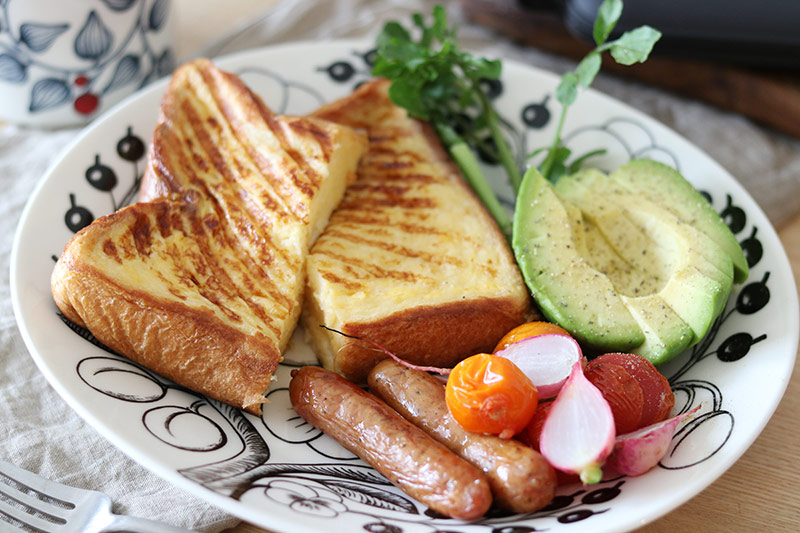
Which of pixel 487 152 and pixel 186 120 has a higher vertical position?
pixel 186 120

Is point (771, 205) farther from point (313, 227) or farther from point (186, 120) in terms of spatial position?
point (186, 120)

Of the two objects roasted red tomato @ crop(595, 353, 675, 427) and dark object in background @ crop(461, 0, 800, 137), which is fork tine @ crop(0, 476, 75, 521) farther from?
dark object in background @ crop(461, 0, 800, 137)

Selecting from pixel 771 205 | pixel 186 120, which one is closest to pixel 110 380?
pixel 186 120

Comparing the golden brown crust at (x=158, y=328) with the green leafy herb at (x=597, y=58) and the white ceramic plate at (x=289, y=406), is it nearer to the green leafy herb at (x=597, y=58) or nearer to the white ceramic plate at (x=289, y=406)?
the white ceramic plate at (x=289, y=406)

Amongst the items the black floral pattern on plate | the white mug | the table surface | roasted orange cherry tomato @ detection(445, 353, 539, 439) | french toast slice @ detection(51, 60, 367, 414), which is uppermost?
the white mug

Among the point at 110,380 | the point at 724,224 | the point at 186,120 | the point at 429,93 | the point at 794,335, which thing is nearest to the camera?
the point at 110,380

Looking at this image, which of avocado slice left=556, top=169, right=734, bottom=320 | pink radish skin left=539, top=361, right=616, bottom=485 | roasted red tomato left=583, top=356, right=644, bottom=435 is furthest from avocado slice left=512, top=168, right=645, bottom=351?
pink radish skin left=539, top=361, right=616, bottom=485
